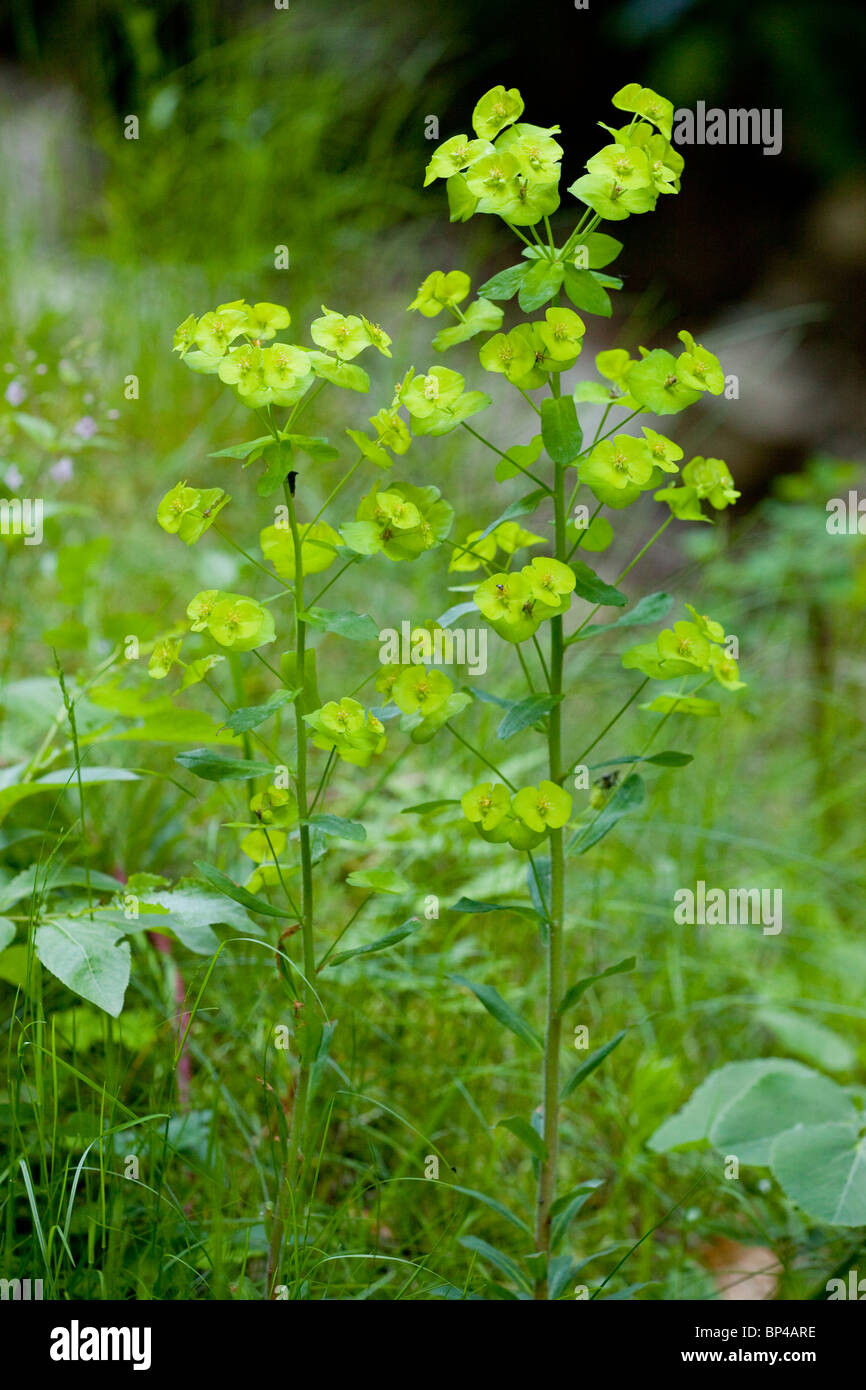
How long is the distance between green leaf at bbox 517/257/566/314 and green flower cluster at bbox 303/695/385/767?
28cm

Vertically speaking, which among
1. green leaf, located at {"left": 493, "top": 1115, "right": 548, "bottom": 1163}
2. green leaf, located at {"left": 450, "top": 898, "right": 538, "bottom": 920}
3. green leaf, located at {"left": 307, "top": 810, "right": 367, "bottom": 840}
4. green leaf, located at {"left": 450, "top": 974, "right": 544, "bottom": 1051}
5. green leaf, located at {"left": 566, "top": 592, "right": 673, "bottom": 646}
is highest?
green leaf, located at {"left": 566, "top": 592, "right": 673, "bottom": 646}

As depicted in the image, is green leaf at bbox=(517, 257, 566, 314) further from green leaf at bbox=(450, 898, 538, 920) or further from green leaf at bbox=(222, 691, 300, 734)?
green leaf at bbox=(450, 898, 538, 920)

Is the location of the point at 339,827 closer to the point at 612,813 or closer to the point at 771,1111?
the point at 612,813

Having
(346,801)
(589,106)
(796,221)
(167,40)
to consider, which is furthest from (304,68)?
(346,801)

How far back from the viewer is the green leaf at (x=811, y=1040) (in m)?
1.27

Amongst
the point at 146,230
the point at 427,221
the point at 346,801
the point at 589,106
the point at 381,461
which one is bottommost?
the point at 346,801

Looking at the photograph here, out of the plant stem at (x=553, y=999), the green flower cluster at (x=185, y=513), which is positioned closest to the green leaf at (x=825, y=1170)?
the plant stem at (x=553, y=999)

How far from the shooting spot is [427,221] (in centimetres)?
280

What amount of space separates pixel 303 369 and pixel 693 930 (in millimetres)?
1001

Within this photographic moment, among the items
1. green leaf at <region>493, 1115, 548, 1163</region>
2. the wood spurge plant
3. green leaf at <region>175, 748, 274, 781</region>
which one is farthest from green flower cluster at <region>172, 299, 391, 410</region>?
green leaf at <region>493, 1115, 548, 1163</region>

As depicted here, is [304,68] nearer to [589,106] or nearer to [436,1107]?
[589,106]

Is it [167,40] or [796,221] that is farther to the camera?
[796,221]

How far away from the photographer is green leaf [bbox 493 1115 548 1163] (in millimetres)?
767

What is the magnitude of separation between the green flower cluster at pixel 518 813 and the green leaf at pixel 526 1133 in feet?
0.61
